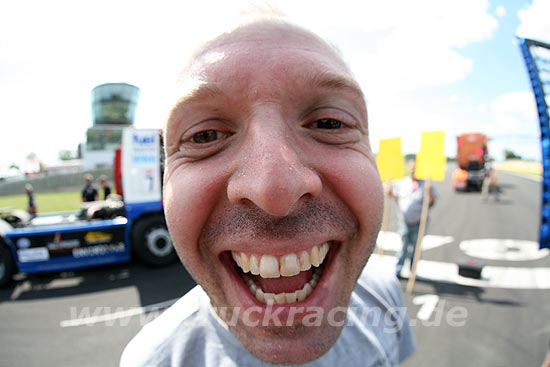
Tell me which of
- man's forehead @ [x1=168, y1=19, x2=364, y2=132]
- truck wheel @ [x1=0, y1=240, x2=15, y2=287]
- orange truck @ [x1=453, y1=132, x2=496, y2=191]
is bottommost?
truck wheel @ [x1=0, y1=240, x2=15, y2=287]

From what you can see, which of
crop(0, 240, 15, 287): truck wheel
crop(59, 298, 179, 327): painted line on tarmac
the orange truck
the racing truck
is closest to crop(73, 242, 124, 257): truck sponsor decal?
the racing truck

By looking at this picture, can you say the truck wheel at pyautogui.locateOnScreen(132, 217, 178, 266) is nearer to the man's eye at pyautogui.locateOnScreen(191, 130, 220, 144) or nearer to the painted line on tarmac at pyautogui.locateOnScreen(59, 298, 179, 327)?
the painted line on tarmac at pyautogui.locateOnScreen(59, 298, 179, 327)

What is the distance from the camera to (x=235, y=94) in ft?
2.45

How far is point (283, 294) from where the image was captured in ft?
2.61

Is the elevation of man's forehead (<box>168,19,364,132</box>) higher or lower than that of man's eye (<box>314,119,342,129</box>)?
higher

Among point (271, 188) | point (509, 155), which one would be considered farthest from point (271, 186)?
point (509, 155)

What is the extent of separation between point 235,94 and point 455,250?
6.71 meters

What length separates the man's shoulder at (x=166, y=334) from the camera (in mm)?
908

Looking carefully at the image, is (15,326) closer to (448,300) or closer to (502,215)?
(448,300)

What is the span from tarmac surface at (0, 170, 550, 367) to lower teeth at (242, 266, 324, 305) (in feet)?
2.39

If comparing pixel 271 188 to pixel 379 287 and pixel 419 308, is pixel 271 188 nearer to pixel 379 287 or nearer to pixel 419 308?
pixel 379 287

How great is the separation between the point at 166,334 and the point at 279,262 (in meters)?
0.52

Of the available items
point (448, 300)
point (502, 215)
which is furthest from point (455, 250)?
point (502, 215)

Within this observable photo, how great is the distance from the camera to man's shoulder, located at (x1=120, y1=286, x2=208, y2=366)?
35.7 inches
